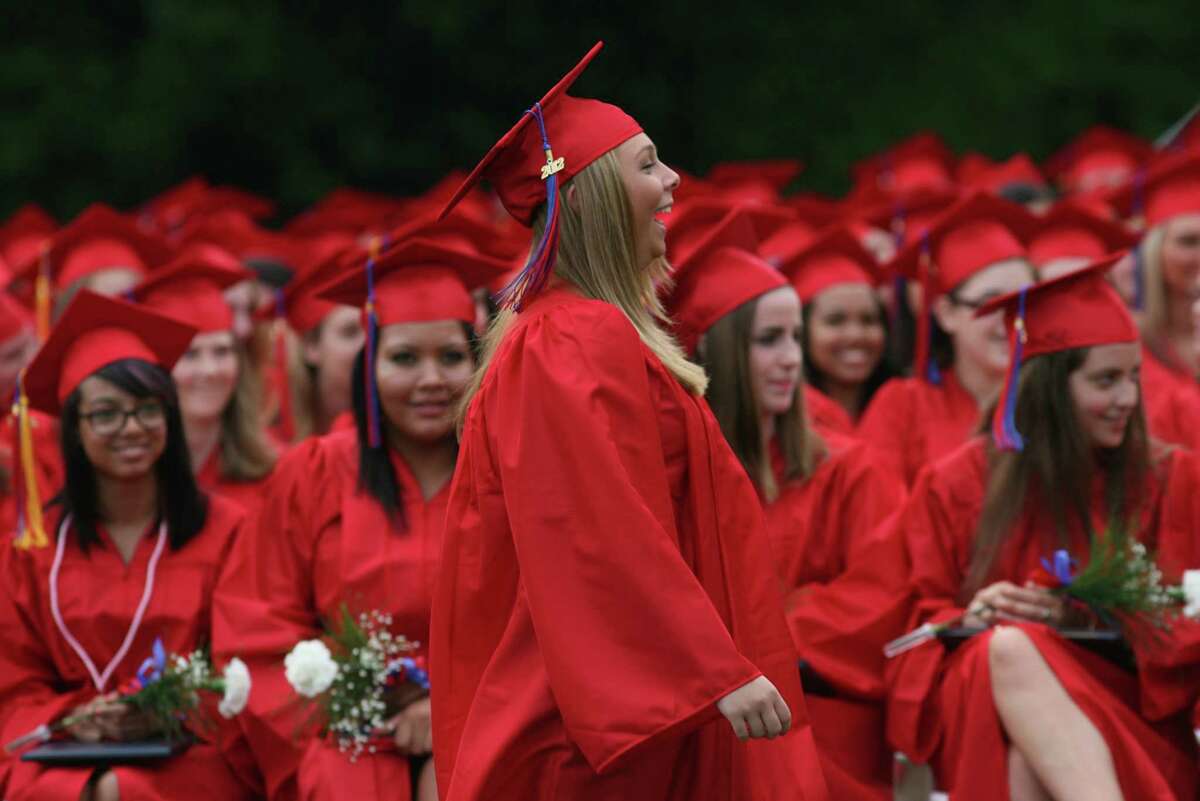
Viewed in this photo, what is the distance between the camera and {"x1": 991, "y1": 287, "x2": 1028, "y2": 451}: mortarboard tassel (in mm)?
5047

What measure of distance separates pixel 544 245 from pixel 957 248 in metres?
3.64

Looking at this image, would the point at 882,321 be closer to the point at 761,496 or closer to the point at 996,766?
the point at 761,496

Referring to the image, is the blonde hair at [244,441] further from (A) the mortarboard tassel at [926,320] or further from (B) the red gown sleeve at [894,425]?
(A) the mortarboard tassel at [926,320]

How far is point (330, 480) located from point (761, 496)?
131 centimetres

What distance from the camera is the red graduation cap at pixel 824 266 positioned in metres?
7.36

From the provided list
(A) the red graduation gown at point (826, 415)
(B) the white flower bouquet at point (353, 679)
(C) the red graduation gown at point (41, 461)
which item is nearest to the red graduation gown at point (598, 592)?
(B) the white flower bouquet at point (353, 679)

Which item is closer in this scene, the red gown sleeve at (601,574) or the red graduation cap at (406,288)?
the red gown sleeve at (601,574)

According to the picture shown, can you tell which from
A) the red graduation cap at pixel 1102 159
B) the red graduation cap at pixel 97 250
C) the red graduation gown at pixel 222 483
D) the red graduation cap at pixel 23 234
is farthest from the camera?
the red graduation cap at pixel 1102 159

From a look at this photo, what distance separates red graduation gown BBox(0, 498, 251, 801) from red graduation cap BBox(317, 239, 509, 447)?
71 centimetres

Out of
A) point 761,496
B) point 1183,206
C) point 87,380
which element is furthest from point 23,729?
point 1183,206

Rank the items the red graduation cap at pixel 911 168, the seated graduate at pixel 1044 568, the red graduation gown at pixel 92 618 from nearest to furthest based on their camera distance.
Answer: the seated graduate at pixel 1044 568 < the red graduation gown at pixel 92 618 < the red graduation cap at pixel 911 168

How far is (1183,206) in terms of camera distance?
25.2 ft

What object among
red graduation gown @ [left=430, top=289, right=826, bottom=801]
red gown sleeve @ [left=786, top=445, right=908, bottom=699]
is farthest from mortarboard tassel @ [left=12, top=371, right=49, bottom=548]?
red gown sleeve @ [left=786, top=445, right=908, bottom=699]

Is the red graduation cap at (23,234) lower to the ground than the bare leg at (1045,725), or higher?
higher
